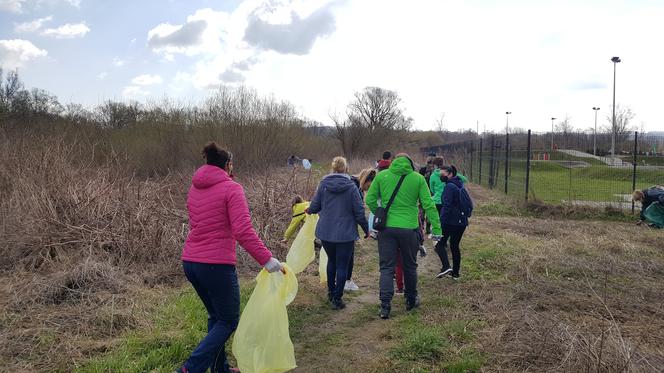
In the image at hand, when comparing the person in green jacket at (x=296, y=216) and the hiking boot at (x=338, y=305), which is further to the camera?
the person in green jacket at (x=296, y=216)

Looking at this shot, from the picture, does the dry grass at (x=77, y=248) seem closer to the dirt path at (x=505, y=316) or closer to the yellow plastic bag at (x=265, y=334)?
the yellow plastic bag at (x=265, y=334)

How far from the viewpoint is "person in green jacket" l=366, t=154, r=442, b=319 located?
5.27m

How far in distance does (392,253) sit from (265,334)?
6.77ft

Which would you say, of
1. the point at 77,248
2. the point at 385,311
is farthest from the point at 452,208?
the point at 77,248

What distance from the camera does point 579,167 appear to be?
1633 cm

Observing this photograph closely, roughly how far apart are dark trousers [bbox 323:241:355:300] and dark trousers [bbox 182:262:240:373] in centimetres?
209

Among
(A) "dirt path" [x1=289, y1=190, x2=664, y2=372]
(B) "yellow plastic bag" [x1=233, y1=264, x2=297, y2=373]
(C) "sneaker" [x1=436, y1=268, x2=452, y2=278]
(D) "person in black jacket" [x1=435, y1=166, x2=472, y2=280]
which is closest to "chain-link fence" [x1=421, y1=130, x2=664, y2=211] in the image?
(A) "dirt path" [x1=289, y1=190, x2=664, y2=372]

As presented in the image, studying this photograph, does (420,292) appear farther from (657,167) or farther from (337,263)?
(657,167)

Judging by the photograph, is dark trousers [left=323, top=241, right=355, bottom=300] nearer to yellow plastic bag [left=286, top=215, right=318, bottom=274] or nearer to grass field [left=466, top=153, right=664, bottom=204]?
yellow plastic bag [left=286, top=215, right=318, bottom=274]

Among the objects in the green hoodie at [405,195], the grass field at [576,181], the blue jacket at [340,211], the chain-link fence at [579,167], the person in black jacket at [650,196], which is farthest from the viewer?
the grass field at [576,181]

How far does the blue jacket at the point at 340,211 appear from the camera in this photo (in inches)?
218

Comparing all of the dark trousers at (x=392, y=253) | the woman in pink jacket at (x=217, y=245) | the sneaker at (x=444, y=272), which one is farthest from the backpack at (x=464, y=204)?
the woman in pink jacket at (x=217, y=245)

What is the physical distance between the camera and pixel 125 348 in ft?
13.9

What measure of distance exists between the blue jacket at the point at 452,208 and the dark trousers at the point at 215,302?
12.3 ft
